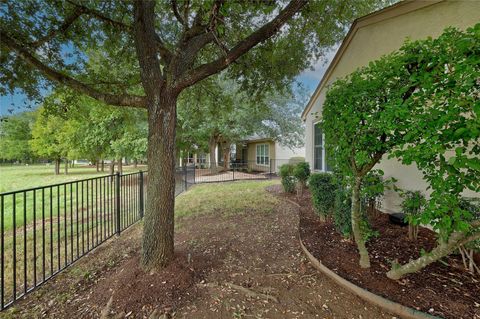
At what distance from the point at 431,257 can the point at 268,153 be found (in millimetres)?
15898

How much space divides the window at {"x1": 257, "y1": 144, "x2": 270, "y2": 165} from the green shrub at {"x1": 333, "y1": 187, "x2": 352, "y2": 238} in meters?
14.2

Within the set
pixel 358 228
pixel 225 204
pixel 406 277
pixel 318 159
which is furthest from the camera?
pixel 318 159

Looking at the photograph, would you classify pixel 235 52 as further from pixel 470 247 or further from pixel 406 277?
pixel 470 247

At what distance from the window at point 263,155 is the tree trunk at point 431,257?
1538 cm

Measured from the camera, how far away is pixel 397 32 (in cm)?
444

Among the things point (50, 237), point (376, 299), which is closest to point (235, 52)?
point (376, 299)

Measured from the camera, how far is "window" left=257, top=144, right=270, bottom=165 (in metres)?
18.1

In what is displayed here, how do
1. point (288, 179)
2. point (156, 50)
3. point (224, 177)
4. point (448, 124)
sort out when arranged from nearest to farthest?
1. point (448, 124)
2. point (156, 50)
3. point (288, 179)
4. point (224, 177)

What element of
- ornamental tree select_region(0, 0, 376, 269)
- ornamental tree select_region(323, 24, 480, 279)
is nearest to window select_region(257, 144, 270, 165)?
ornamental tree select_region(0, 0, 376, 269)

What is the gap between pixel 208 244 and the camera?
143 inches

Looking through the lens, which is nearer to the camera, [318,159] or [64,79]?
[64,79]

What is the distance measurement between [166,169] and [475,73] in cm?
305

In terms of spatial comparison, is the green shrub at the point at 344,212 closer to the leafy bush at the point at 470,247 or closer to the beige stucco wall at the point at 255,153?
the leafy bush at the point at 470,247

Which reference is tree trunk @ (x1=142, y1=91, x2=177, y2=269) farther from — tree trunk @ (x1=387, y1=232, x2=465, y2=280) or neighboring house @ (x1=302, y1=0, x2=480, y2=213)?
tree trunk @ (x1=387, y1=232, x2=465, y2=280)
